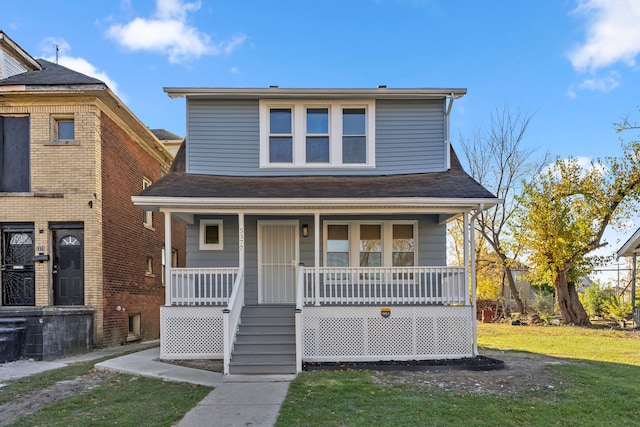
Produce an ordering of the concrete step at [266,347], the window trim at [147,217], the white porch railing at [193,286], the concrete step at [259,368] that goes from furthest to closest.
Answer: the window trim at [147,217]
the white porch railing at [193,286]
the concrete step at [266,347]
the concrete step at [259,368]

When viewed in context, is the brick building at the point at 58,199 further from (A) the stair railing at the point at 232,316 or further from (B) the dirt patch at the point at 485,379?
(B) the dirt patch at the point at 485,379

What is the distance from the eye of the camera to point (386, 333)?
8.67 meters

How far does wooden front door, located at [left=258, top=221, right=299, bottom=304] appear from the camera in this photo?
33.8 ft

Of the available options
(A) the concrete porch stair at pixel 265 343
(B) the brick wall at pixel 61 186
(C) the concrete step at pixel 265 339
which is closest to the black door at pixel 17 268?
(B) the brick wall at pixel 61 186

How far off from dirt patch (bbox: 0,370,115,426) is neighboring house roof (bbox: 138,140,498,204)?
338cm

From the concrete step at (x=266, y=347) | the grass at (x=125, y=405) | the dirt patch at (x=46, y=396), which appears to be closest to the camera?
the grass at (x=125, y=405)

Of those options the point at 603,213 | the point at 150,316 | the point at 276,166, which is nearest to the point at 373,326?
the point at 276,166

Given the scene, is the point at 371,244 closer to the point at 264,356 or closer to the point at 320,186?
the point at 320,186

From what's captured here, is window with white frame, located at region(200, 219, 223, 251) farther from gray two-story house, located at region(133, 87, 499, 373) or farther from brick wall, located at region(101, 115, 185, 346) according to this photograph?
brick wall, located at region(101, 115, 185, 346)

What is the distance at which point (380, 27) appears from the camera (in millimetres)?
15750

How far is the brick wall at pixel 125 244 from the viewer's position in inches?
440

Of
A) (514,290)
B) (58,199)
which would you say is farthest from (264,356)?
(514,290)

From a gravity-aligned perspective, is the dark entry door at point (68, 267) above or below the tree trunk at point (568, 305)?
above

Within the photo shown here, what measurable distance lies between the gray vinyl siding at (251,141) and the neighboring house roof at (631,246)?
9096 millimetres
